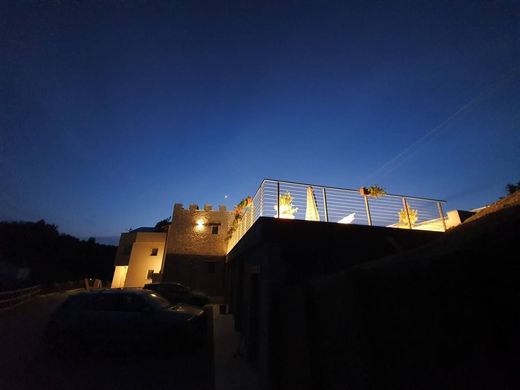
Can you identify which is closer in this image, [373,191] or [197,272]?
[373,191]

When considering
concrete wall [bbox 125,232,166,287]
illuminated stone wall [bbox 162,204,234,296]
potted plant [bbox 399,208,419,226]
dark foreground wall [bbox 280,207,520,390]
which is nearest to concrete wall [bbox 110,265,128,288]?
concrete wall [bbox 125,232,166,287]

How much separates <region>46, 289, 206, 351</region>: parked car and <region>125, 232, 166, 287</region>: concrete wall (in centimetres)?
1570

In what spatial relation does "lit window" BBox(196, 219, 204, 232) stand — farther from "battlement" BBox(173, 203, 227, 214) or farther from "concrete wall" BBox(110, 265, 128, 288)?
"concrete wall" BBox(110, 265, 128, 288)

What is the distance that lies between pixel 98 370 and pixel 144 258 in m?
17.9

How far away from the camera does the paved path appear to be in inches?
172

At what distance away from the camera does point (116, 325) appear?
588 cm

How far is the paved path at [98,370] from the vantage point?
438cm

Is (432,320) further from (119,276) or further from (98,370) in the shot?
(119,276)

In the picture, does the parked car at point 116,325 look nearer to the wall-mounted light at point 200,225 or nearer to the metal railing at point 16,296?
the metal railing at point 16,296

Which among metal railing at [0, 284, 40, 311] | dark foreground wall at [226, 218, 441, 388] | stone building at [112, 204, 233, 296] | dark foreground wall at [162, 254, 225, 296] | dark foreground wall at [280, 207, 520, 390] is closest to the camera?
dark foreground wall at [280, 207, 520, 390]

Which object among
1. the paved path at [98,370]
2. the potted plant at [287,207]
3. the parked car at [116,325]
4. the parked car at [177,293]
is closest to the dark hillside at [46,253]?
the parked car at [177,293]

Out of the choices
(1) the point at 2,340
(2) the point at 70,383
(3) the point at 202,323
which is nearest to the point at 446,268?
(2) the point at 70,383

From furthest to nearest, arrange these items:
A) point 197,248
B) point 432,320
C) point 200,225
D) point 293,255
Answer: point 200,225, point 197,248, point 293,255, point 432,320

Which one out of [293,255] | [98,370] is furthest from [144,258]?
[293,255]
